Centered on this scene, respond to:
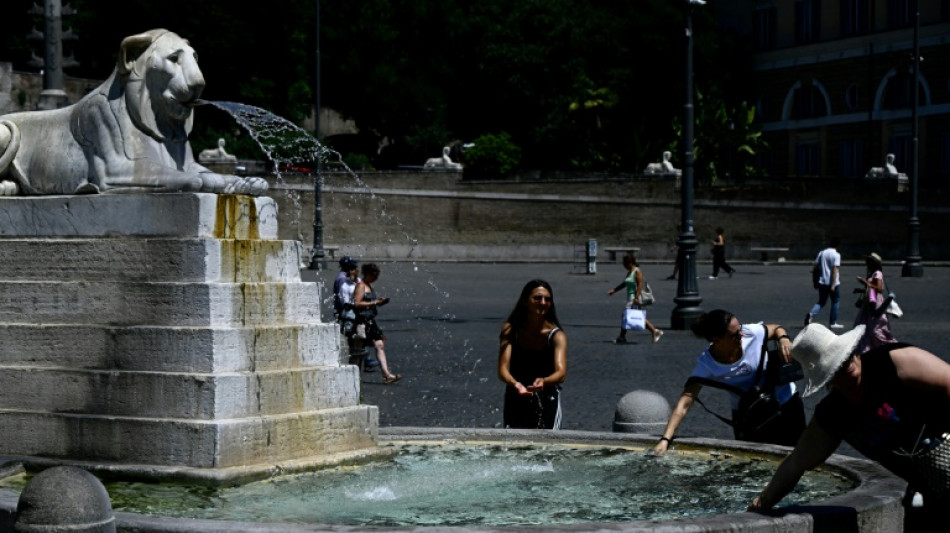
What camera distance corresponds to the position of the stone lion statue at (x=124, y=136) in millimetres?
8961

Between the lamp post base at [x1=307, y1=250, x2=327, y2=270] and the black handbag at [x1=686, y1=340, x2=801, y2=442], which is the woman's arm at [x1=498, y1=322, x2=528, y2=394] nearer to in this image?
the black handbag at [x1=686, y1=340, x2=801, y2=442]

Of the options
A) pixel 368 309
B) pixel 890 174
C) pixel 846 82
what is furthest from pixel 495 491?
pixel 846 82

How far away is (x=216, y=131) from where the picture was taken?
55.8 meters

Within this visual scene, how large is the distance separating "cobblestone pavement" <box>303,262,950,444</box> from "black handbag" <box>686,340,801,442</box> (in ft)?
8.93

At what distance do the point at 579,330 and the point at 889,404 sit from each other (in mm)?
16832

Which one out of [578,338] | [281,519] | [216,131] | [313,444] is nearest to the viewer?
[281,519]

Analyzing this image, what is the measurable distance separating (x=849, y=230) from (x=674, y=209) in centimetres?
521

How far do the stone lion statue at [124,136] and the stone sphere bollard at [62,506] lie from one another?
127 inches

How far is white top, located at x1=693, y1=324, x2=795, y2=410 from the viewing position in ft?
27.7

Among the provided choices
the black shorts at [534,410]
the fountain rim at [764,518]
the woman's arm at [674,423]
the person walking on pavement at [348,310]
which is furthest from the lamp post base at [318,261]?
the fountain rim at [764,518]

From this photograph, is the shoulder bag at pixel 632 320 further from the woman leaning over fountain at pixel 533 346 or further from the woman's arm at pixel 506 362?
the woman's arm at pixel 506 362

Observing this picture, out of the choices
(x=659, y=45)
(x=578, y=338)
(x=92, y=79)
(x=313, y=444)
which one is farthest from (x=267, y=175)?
(x=313, y=444)

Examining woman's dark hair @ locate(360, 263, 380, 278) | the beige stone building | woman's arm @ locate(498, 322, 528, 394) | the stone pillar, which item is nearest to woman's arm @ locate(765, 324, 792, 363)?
woman's arm @ locate(498, 322, 528, 394)

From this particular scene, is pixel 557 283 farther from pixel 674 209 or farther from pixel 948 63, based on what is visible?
pixel 948 63
